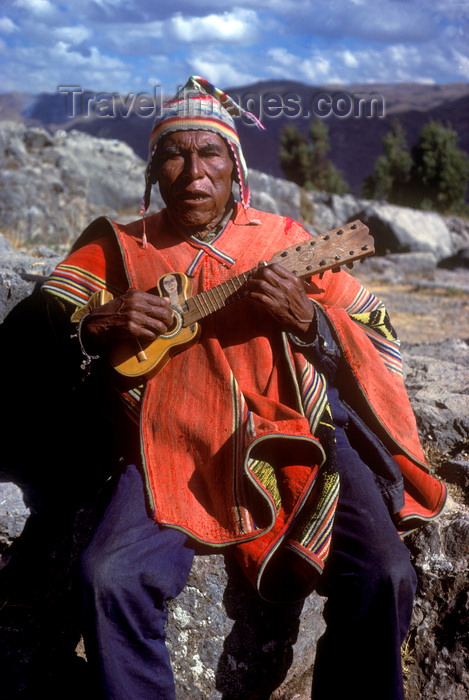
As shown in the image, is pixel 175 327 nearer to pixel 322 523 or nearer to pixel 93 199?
pixel 322 523

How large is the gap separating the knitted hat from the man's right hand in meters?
0.74

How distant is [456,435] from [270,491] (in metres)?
1.41

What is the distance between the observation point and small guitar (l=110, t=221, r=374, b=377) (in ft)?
6.91

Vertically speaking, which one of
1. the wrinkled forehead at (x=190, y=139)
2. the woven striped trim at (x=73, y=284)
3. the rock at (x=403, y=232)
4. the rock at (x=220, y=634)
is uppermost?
the rock at (x=403, y=232)

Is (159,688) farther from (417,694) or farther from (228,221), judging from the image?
(228,221)

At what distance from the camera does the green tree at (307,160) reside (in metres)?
35.6

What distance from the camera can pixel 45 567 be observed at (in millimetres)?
2619

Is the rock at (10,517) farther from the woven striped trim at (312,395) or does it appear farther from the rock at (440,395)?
the rock at (440,395)

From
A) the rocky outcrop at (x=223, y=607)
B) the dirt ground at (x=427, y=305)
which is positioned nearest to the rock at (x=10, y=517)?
the rocky outcrop at (x=223, y=607)

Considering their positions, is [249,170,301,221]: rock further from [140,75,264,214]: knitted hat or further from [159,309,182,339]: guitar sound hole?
[159,309,182,339]: guitar sound hole

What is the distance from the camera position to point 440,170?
27.4m

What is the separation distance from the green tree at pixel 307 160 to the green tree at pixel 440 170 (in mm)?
8183

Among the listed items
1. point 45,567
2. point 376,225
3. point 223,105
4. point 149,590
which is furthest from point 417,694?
point 376,225

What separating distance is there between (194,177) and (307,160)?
3547 centimetres
